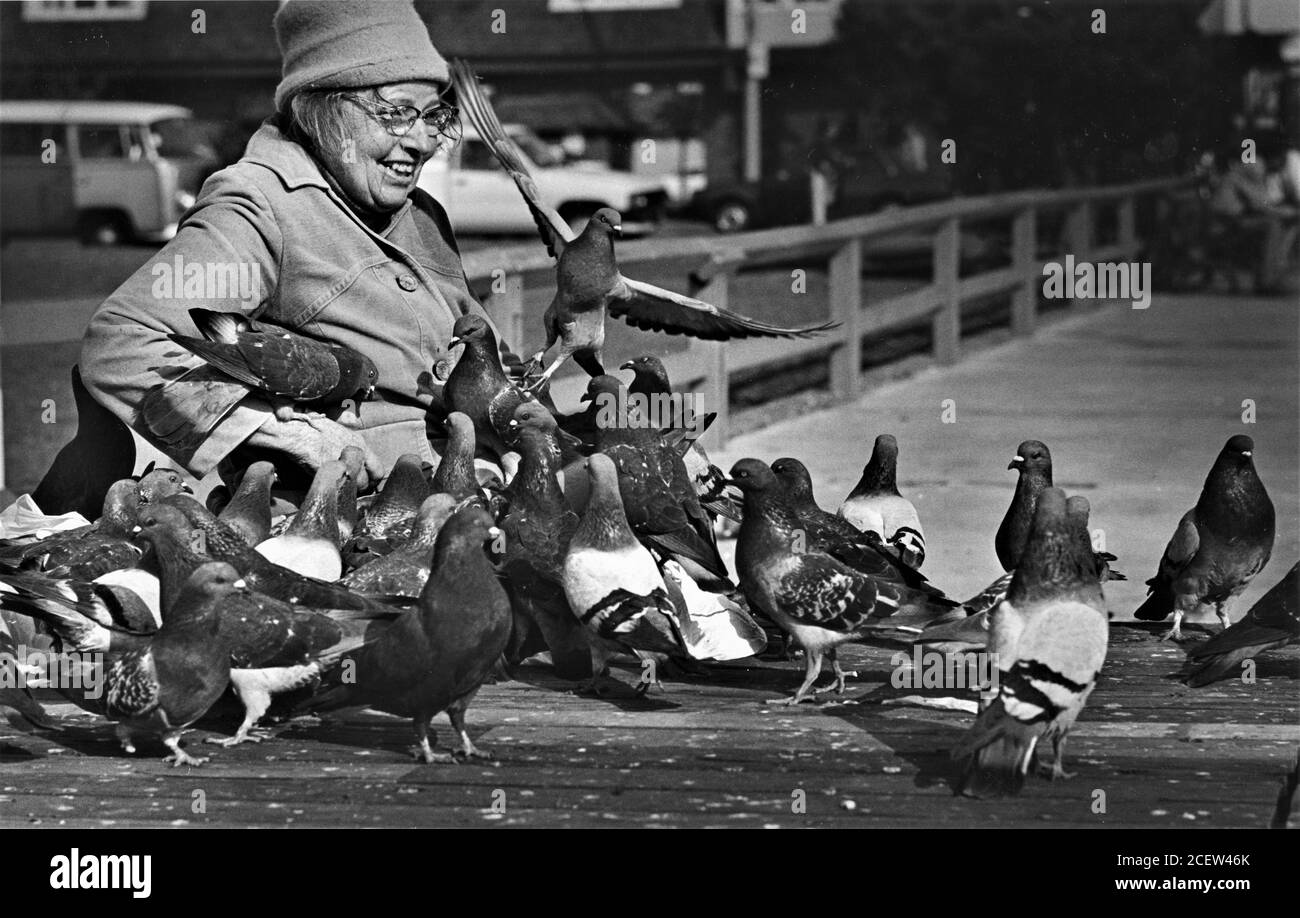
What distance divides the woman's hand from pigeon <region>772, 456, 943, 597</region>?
1.10m

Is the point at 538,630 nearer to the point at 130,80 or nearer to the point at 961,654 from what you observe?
the point at 961,654

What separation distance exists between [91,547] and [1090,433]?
799cm

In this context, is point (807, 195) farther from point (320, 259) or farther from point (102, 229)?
point (320, 259)

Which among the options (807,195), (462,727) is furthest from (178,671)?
(807,195)

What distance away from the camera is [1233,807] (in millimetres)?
3344

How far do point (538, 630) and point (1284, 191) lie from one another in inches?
756

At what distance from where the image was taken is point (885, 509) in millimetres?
5426

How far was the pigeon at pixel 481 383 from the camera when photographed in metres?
4.98

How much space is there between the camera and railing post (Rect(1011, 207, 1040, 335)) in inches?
667

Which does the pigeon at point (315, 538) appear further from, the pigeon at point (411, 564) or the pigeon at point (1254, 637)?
the pigeon at point (1254, 637)

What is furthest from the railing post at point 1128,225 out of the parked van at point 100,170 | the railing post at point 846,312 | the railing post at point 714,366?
the parked van at point 100,170

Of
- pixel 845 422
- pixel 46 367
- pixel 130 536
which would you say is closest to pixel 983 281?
pixel 845 422

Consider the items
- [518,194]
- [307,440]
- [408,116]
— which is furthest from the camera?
[518,194]

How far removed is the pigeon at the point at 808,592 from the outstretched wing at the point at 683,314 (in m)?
1.38
